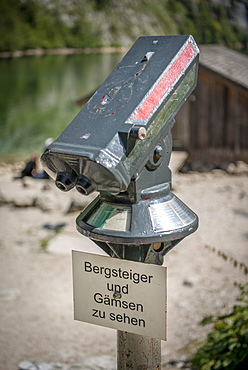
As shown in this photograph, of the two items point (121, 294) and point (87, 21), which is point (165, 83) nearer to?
point (121, 294)

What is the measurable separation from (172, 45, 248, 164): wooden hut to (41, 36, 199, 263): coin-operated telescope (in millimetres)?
10627

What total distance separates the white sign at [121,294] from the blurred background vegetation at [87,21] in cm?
6902

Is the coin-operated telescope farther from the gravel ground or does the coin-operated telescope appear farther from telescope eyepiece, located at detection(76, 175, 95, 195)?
the gravel ground

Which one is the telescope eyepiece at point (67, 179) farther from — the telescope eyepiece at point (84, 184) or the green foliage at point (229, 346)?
the green foliage at point (229, 346)

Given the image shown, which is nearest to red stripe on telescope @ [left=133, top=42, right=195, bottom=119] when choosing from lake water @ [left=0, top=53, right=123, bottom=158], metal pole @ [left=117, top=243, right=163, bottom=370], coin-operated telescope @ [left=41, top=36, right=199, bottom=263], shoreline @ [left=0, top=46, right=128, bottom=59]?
coin-operated telescope @ [left=41, top=36, right=199, bottom=263]

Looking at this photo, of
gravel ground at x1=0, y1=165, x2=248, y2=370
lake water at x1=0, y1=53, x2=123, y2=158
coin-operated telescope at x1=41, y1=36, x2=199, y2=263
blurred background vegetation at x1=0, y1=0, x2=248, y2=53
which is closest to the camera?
coin-operated telescope at x1=41, y1=36, x2=199, y2=263

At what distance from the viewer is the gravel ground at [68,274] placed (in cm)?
533

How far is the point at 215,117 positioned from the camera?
1320 centimetres

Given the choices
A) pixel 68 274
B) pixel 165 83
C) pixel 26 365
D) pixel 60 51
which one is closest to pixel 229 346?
pixel 26 365

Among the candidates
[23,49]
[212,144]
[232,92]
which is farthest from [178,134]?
[23,49]

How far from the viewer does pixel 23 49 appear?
8556cm

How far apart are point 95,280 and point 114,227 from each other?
11.5 inches

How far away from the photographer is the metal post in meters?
2.34

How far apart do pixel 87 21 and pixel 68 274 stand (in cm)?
9436
